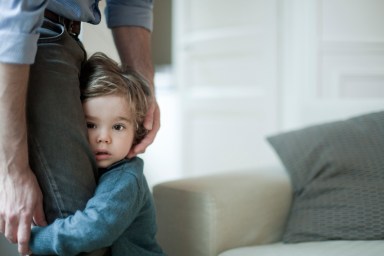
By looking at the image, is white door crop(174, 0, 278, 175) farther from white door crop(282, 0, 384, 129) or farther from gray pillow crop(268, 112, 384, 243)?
gray pillow crop(268, 112, 384, 243)

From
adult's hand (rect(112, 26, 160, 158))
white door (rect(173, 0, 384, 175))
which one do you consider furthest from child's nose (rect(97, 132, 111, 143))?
white door (rect(173, 0, 384, 175))

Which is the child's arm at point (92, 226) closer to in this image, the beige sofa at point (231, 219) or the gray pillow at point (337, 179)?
the beige sofa at point (231, 219)

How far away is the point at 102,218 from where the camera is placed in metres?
0.98

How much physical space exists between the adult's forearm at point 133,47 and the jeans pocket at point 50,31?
315mm

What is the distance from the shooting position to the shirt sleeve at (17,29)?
0.84m

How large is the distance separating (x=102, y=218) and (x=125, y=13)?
0.53 metres

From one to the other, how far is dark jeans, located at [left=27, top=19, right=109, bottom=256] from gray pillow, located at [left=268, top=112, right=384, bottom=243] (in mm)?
718

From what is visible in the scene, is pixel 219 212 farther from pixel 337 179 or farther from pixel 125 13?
pixel 125 13

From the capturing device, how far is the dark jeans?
94 centimetres

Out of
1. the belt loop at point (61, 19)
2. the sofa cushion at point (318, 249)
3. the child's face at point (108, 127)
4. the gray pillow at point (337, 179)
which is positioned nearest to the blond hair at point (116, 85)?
the child's face at point (108, 127)

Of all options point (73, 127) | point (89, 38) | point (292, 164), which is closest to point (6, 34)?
point (73, 127)

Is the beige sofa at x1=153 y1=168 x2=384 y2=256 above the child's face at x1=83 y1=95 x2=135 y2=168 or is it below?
below

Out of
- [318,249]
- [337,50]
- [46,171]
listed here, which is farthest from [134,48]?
[337,50]

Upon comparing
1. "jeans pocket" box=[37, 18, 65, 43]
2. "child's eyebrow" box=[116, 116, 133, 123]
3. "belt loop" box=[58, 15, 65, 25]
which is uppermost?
"belt loop" box=[58, 15, 65, 25]
